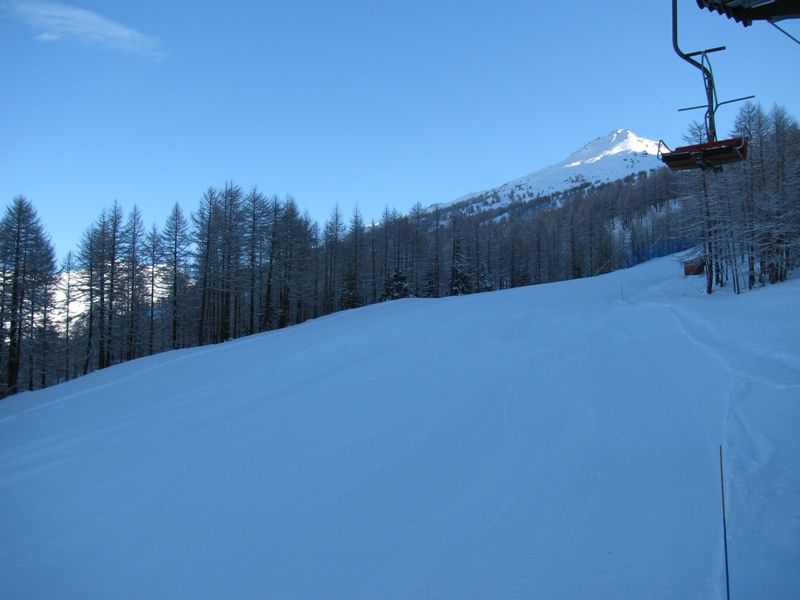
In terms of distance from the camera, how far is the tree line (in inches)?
1062

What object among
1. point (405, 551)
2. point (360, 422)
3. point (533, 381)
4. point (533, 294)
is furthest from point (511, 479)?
point (533, 294)

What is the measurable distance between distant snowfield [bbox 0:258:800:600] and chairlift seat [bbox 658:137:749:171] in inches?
156

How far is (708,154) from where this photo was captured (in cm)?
638

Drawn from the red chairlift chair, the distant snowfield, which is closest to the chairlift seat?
the red chairlift chair

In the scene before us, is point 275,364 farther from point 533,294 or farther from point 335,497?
point 533,294

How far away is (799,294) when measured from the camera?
1827 centimetres

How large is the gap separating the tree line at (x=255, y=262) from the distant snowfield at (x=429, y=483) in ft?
26.8

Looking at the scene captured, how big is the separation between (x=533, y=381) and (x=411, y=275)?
1809 inches

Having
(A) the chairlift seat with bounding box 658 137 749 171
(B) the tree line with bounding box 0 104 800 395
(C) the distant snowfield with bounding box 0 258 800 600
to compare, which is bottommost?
(C) the distant snowfield with bounding box 0 258 800 600

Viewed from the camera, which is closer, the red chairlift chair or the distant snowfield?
the distant snowfield

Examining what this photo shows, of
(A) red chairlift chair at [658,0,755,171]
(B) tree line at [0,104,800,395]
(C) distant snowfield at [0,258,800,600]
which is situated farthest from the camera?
(B) tree line at [0,104,800,395]

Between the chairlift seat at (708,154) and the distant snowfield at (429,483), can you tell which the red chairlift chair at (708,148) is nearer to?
the chairlift seat at (708,154)

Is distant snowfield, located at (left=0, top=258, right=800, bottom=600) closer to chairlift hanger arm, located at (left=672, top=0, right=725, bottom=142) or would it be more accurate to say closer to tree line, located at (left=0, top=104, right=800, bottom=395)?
chairlift hanger arm, located at (left=672, top=0, right=725, bottom=142)

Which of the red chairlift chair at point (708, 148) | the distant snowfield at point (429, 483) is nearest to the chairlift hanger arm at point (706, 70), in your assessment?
the red chairlift chair at point (708, 148)
